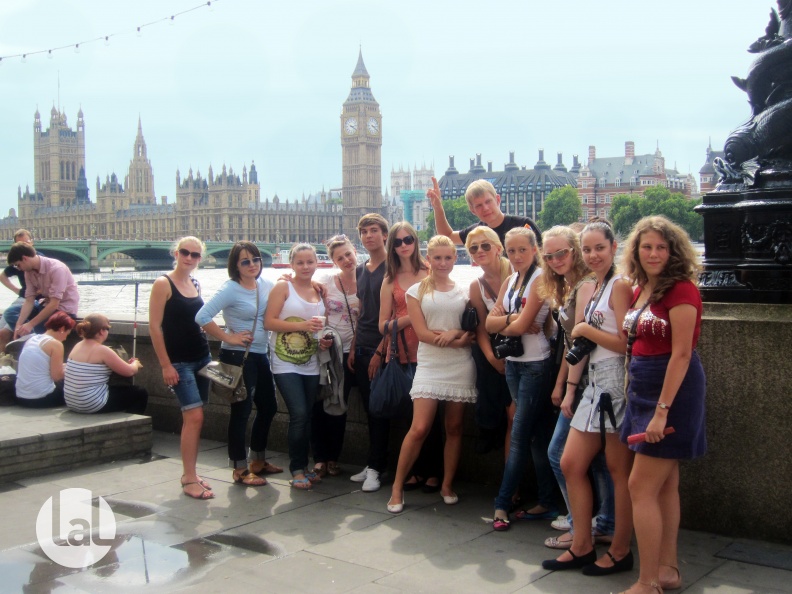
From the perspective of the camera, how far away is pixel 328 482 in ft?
15.7

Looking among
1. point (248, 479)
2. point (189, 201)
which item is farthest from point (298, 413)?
point (189, 201)

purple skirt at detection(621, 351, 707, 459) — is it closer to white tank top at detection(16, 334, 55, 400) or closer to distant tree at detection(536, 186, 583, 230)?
white tank top at detection(16, 334, 55, 400)

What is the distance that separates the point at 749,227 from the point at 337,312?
2100 mm

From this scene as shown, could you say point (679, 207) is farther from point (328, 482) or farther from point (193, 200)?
point (328, 482)

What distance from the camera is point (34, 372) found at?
587 centimetres

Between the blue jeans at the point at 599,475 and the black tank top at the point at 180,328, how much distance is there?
6.63 feet

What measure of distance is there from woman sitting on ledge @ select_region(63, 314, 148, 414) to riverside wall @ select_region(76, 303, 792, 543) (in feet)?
11.0

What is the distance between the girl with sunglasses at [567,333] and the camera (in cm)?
350

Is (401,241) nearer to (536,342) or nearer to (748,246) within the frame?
(536,342)

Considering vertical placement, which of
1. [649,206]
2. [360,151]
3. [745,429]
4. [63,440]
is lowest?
[63,440]

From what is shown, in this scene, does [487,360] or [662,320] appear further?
[487,360]

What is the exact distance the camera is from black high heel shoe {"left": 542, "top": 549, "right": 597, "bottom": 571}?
11.0ft

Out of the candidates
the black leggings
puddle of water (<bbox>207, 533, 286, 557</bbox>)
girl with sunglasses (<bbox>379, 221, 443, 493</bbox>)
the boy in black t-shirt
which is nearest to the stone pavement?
puddle of water (<bbox>207, 533, 286, 557</bbox>)

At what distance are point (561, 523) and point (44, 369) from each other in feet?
11.9
